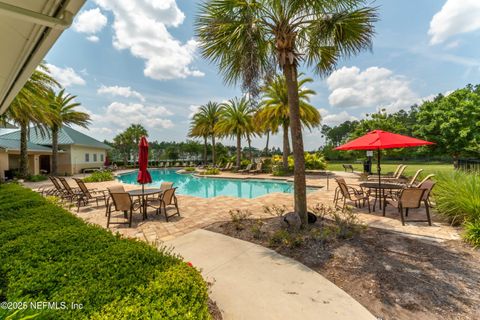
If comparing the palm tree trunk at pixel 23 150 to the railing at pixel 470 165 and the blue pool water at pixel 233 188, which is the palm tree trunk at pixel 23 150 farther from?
the railing at pixel 470 165

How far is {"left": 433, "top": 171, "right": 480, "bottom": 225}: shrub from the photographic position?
4855 millimetres

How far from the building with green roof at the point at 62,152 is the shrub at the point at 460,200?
2808 centimetres

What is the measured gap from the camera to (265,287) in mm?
3002

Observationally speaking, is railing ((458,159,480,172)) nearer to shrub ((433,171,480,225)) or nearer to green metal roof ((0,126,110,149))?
shrub ((433,171,480,225))

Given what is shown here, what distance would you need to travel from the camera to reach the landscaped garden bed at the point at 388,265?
2.69 meters

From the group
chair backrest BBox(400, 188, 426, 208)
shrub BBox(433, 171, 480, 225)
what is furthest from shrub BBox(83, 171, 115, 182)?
shrub BBox(433, 171, 480, 225)

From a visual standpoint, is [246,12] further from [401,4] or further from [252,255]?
[252,255]

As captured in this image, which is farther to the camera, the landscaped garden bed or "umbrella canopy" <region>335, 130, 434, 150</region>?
"umbrella canopy" <region>335, 130, 434, 150</region>

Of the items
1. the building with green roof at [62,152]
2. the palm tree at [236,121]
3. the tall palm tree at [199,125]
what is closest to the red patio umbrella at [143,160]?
the palm tree at [236,121]

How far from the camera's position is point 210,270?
349cm

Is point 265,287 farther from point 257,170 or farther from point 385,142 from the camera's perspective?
point 257,170

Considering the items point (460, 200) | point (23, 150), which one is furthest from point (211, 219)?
point (23, 150)

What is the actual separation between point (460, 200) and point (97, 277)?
23.9 feet

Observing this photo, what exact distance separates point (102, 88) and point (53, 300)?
1631 cm
